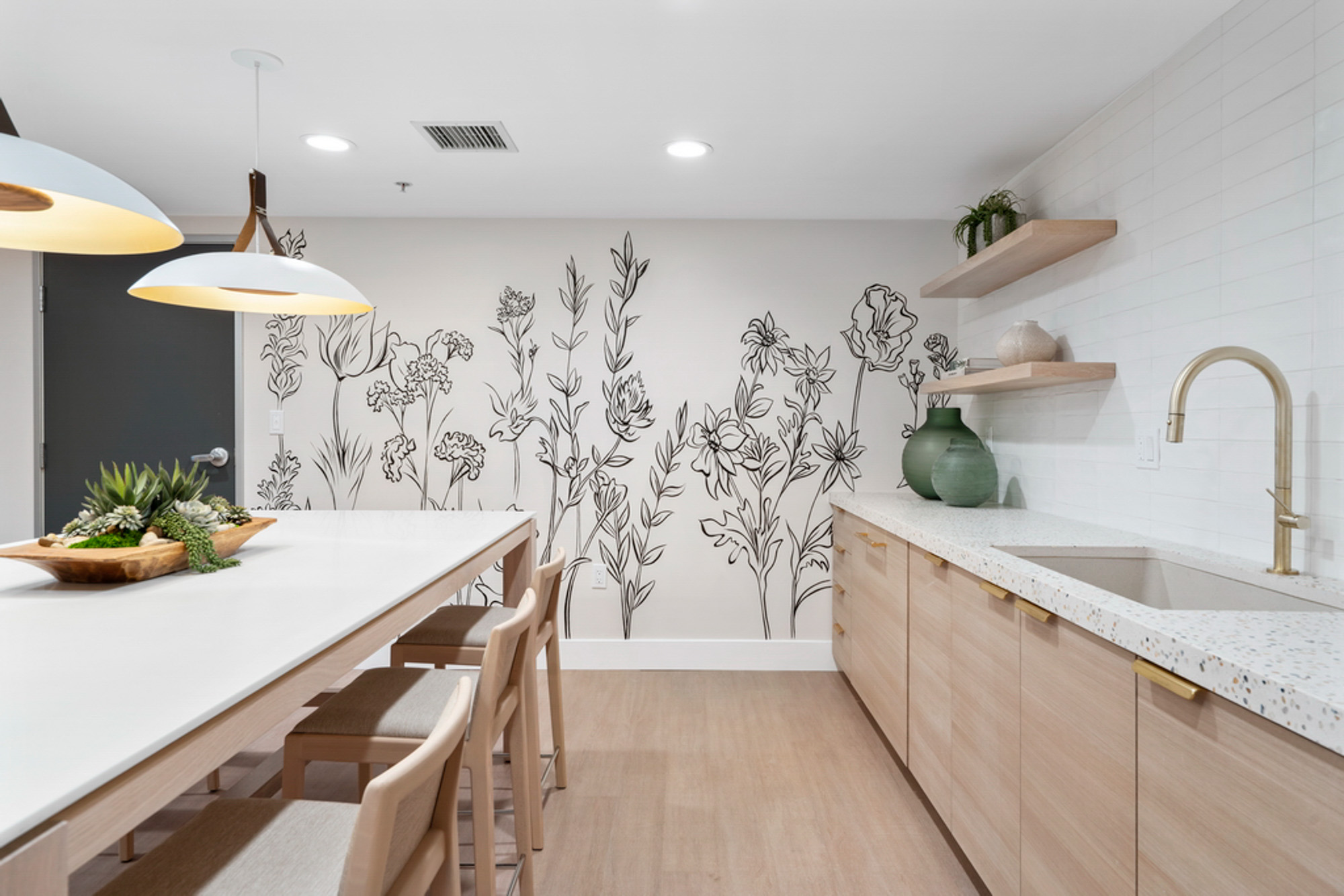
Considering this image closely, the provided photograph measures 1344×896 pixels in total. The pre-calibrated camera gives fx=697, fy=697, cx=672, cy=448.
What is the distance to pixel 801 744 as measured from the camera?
8.77 feet

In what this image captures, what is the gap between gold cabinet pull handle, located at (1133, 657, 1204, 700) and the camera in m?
0.96

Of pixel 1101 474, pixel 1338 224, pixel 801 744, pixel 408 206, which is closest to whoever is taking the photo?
pixel 1338 224

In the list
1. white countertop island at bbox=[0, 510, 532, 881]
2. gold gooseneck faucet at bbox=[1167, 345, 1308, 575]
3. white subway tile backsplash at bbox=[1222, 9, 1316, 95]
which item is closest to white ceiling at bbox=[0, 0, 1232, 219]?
white subway tile backsplash at bbox=[1222, 9, 1316, 95]

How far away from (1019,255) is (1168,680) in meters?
1.82

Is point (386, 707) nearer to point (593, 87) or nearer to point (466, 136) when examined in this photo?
point (593, 87)

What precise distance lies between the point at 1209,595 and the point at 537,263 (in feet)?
9.87

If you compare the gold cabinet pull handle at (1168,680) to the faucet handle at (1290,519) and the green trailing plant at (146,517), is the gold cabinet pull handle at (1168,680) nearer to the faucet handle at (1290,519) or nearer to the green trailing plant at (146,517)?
the faucet handle at (1290,519)

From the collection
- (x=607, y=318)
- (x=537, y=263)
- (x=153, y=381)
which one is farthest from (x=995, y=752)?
(x=153, y=381)

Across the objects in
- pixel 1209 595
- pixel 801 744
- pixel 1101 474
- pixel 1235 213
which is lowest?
pixel 801 744

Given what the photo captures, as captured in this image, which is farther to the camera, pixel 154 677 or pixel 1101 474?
pixel 1101 474

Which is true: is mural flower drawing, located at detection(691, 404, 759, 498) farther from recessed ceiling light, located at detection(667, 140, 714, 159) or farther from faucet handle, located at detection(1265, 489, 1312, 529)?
faucet handle, located at detection(1265, 489, 1312, 529)

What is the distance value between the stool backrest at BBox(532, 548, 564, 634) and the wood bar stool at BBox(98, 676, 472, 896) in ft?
2.28

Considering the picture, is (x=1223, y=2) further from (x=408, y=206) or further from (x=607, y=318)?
(x=408, y=206)

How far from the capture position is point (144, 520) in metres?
1.57
